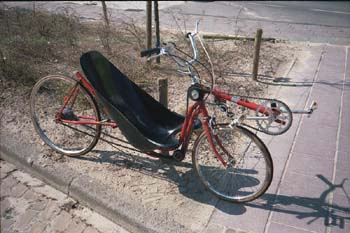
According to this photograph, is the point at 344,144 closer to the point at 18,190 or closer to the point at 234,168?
the point at 234,168

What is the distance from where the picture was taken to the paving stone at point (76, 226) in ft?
9.97

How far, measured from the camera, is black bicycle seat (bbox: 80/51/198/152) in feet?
10.7

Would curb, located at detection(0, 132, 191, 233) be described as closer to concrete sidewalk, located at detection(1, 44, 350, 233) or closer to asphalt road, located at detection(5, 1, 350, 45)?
concrete sidewalk, located at detection(1, 44, 350, 233)

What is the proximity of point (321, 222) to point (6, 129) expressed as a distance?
3429 mm

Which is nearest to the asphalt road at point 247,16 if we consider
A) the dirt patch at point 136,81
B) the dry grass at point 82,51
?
the dirt patch at point 136,81

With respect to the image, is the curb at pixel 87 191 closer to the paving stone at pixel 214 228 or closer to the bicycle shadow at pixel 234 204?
the paving stone at pixel 214 228

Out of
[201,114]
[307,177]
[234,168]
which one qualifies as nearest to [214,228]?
[234,168]

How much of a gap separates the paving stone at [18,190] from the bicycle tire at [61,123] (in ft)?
1.62

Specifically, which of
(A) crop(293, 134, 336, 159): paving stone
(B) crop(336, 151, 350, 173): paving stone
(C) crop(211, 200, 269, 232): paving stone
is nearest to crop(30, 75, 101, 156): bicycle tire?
(C) crop(211, 200, 269, 232): paving stone

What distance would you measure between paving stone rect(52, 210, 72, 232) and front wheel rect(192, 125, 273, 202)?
3.85 feet

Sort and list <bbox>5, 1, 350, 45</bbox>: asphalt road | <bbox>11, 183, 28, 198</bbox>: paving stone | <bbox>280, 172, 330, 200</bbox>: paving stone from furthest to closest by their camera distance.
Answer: <bbox>5, 1, 350, 45</bbox>: asphalt road, <bbox>11, 183, 28, 198</bbox>: paving stone, <bbox>280, 172, 330, 200</bbox>: paving stone

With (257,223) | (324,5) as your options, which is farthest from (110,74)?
(324,5)

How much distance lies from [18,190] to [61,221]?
67 cm

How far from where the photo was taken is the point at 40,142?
4.04m
